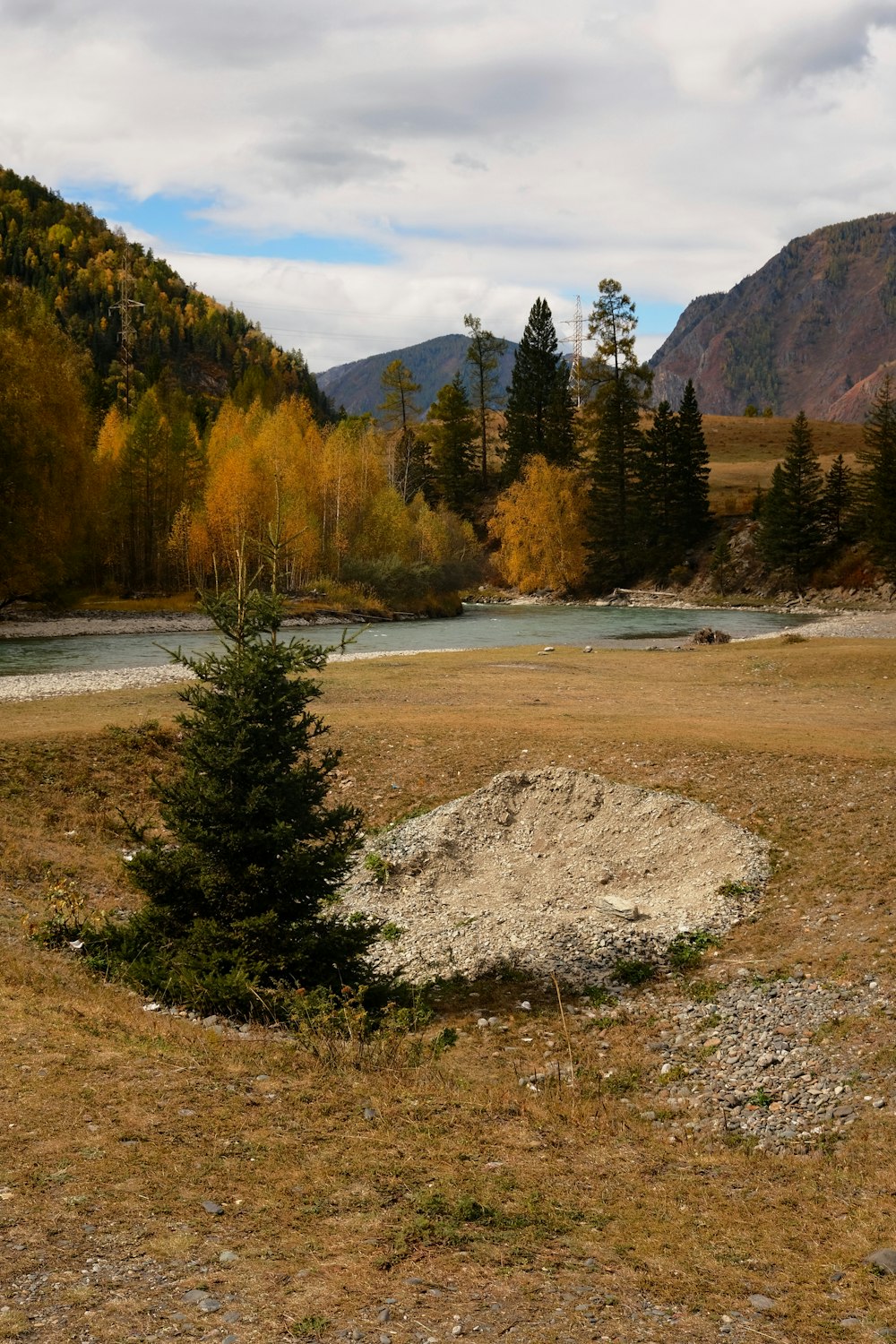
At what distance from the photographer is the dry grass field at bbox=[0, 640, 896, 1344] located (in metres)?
5.74

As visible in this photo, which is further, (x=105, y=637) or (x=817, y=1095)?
(x=105, y=637)

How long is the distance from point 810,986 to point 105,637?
150 ft

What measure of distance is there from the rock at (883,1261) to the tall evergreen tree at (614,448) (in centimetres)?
8295

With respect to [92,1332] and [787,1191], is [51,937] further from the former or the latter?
[787,1191]

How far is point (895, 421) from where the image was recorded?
7875cm

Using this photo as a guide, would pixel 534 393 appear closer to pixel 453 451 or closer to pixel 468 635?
pixel 453 451

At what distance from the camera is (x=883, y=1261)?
648 cm

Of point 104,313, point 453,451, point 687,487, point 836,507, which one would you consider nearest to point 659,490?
point 687,487

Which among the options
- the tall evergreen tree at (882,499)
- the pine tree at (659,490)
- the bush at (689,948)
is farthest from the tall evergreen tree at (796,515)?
the bush at (689,948)

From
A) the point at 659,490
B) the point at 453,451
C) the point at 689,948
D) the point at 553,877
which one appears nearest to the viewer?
the point at 689,948

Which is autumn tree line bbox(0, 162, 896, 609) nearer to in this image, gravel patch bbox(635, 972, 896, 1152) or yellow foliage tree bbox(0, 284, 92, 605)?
yellow foliage tree bbox(0, 284, 92, 605)

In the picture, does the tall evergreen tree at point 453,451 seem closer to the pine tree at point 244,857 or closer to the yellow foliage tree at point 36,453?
the yellow foliage tree at point 36,453

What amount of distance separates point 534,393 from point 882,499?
46.4 metres

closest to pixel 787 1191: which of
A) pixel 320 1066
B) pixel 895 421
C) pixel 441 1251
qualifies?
pixel 441 1251
